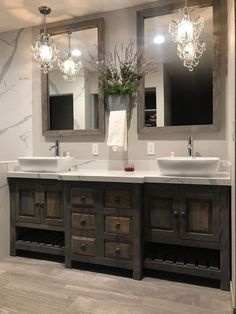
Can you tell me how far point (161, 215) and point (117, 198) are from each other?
38 centimetres

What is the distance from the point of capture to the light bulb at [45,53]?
291cm

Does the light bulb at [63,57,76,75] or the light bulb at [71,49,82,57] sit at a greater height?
the light bulb at [71,49,82,57]

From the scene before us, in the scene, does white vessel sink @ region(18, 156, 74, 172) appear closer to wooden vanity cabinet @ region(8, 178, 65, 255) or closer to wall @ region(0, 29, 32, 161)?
wooden vanity cabinet @ region(8, 178, 65, 255)

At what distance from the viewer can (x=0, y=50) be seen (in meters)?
3.40

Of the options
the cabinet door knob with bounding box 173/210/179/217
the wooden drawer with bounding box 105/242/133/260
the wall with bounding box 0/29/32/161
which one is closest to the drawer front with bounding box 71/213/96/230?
the wooden drawer with bounding box 105/242/133/260

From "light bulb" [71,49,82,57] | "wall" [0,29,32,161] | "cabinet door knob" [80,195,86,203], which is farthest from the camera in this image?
"wall" [0,29,32,161]

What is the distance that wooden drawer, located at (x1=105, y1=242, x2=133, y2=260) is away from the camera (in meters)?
2.31

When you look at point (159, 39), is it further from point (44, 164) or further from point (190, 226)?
point (190, 226)

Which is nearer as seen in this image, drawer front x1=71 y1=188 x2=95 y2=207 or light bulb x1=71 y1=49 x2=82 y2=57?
drawer front x1=71 y1=188 x2=95 y2=207

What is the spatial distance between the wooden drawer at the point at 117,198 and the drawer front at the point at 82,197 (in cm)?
13

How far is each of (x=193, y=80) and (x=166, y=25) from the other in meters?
0.60

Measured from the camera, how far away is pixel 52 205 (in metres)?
2.65

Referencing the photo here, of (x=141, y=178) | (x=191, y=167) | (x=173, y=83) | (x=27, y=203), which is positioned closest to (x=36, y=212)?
(x=27, y=203)

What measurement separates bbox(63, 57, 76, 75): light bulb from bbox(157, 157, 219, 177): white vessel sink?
1.52 meters
